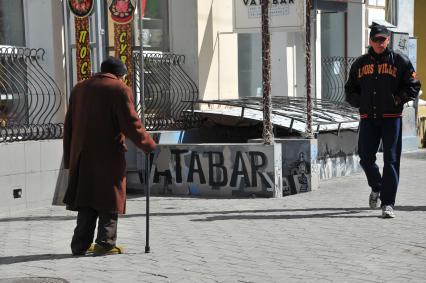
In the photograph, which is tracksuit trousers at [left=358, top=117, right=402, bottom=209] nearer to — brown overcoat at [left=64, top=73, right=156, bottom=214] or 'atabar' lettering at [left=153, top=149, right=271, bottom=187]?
'atabar' lettering at [left=153, top=149, right=271, bottom=187]

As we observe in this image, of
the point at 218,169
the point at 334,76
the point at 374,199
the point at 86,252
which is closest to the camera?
the point at 86,252

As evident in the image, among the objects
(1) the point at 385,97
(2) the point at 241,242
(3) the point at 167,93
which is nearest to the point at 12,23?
(3) the point at 167,93

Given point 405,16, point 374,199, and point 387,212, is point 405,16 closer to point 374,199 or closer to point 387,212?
point 374,199

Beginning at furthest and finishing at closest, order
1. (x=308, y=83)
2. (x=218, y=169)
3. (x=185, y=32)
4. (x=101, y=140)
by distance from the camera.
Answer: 1. (x=185, y=32)
2. (x=308, y=83)
3. (x=218, y=169)
4. (x=101, y=140)

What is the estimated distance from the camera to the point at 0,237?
748 cm

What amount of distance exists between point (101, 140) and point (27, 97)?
380 centimetres

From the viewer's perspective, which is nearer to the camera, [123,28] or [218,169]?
[218,169]

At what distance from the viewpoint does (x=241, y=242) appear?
6.95 metres

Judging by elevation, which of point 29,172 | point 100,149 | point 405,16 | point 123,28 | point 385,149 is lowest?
point 29,172

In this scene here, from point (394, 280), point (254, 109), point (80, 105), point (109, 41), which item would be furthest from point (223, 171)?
point (394, 280)

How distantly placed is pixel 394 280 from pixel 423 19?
15.1 meters

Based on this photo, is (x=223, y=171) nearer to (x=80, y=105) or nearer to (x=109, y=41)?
(x=109, y=41)

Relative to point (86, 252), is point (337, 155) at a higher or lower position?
higher

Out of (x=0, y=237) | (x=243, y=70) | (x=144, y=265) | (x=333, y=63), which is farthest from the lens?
(x=333, y=63)
